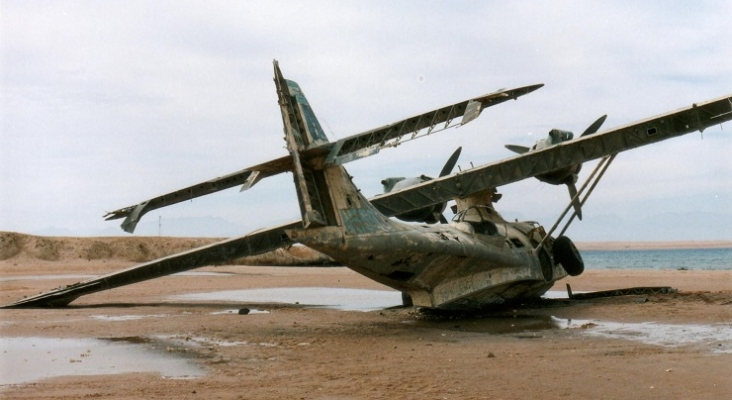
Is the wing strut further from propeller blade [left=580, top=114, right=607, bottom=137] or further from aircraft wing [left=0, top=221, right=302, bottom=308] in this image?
aircraft wing [left=0, top=221, right=302, bottom=308]

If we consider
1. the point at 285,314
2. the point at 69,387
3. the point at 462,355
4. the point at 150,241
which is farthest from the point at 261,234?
the point at 150,241

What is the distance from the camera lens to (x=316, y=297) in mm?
27688

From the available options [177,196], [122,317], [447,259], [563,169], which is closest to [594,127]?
[563,169]

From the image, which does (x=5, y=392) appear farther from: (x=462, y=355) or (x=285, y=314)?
(x=285, y=314)

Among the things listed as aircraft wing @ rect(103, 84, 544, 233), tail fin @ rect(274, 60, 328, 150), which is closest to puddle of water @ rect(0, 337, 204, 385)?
aircraft wing @ rect(103, 84, 544, 233)

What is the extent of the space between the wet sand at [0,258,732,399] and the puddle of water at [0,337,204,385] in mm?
145

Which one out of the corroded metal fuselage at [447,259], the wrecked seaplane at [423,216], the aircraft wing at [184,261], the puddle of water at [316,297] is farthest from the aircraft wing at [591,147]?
the puddle of water at [316,297]

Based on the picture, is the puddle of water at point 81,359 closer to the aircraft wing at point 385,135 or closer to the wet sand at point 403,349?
the wet sand at point 403,349

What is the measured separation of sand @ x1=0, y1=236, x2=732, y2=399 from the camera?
9.73 metres

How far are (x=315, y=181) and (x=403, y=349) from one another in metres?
4.08

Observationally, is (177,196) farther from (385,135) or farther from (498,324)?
(498,324)

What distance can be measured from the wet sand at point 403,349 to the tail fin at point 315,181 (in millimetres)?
2455


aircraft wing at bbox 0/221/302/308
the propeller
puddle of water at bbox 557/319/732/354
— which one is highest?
the propeller

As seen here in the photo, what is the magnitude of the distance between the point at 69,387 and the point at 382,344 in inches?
243
